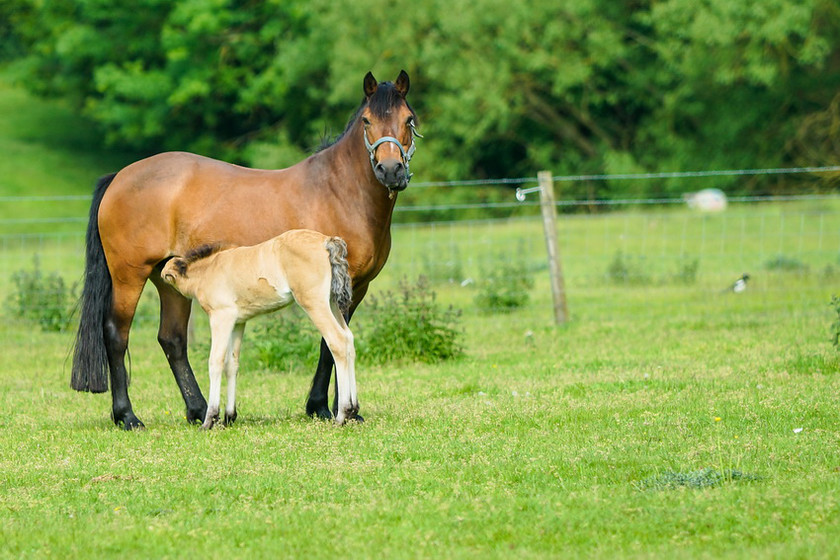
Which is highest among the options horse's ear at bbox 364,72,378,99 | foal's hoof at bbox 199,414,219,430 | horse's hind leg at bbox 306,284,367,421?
horse's ear at bbox 364,72,378,99

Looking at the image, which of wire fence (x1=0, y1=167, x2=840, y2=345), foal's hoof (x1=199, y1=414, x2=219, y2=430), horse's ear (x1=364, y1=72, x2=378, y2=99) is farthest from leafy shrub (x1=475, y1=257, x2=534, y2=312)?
foal's hoof (x1=199, y1=414, x2=219, y2=430)

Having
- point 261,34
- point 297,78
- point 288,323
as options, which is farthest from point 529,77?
point 288,323

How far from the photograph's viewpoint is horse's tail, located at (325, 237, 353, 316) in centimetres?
720

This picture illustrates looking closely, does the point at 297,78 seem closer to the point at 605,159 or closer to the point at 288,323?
the point at 605,159

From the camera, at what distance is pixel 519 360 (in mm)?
10625

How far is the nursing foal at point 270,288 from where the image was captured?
720cm

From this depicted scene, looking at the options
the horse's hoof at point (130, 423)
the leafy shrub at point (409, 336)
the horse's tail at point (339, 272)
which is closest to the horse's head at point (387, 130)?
the horse's tail at point (339, 272)

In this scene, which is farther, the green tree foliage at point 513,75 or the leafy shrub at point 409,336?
the green tree foliage at point 513,75

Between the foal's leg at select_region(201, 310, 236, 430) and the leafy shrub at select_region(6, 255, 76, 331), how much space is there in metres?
6.78

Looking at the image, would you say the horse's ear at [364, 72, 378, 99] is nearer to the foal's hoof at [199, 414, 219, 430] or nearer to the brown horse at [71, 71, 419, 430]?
the brown horse at [71, 71, 419, 430]

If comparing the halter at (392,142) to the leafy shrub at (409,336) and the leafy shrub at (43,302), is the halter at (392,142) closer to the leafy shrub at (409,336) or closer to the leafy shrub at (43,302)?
the leafy shrub at (409,336)

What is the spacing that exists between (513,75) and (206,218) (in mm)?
23821

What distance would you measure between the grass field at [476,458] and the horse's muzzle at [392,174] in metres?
1.65

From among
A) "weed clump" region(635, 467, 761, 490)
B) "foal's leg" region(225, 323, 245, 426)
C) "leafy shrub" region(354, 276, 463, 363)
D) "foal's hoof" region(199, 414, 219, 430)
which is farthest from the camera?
"leafy shrub" region(354, 276, 463, 363)
